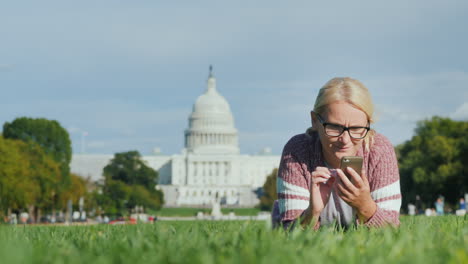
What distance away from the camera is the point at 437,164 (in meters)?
60.0

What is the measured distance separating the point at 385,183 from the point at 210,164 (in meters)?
160

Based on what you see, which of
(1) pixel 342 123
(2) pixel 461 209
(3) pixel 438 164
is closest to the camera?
(1) pixel 342 123

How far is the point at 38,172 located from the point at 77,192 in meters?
14.8

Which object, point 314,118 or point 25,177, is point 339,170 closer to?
point 314,118

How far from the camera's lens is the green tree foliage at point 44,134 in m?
63.2

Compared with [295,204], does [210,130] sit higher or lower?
higher

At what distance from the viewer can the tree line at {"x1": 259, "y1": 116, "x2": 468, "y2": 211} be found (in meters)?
56.5

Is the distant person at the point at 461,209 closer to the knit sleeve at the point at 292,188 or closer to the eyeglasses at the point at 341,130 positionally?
the knit sleeve at the point at 292,188

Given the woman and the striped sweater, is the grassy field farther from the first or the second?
the striped sweater

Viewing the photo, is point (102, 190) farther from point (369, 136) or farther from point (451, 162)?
point (369, 136)

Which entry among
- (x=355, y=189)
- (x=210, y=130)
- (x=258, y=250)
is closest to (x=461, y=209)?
(x=355, y=189)

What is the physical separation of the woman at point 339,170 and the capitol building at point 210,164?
14836 cm

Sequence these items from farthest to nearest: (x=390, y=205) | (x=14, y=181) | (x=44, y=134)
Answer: (x=44, y=134)
(x=14, y=181)
(x=390, y=205)

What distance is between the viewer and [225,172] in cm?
16612
